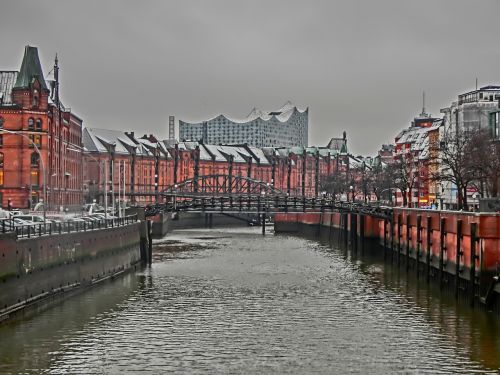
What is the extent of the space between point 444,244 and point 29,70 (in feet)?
255

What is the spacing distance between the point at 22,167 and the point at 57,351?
88.7 meters

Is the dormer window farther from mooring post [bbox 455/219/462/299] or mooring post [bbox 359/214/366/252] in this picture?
mooring post [bbox 455/219/462/299]

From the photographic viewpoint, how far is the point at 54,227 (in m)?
53.6

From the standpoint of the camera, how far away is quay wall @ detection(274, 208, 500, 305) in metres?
47.8

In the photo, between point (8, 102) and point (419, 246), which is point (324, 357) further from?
point (8, 102)

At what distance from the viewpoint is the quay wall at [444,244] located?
4775cm

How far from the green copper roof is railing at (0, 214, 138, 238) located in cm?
5089

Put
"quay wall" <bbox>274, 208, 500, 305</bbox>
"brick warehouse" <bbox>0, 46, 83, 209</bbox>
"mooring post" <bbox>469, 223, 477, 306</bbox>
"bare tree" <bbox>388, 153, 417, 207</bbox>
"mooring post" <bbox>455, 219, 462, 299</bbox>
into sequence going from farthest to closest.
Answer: "bare tree" <bbox>388, 153, 417, 207</bbox> → "brick warehouse" <bbox>0, 46, 83, 209</bbox> → "mooring post" <bbox>455, 219, 462, 299</bbox> → "mooring post" <bbox>469, 223, 477, 306</bbox> → "quay wall" <bbox>274, 208, 500, 305</bbox>

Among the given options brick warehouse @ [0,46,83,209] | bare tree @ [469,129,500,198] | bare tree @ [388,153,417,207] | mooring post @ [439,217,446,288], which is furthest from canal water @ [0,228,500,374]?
bare tree @ [388,153,417,207]

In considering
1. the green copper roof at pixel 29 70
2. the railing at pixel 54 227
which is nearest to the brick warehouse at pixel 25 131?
the green copper roof at pixel 29 70

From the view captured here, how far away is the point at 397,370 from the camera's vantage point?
34.7m

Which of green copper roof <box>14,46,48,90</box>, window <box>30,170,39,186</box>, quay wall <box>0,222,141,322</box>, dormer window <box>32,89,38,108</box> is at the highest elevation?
green copper roof <box>14,46,48,90</box>

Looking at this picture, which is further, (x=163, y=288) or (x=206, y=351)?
(x=163, y=288)

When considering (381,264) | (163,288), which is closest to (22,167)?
(381,264)
